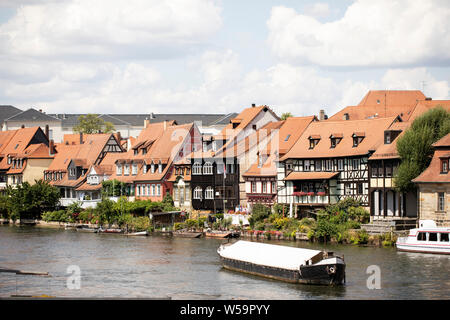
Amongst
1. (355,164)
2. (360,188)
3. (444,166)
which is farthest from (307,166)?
(444,166)

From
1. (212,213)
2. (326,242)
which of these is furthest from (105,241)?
(326,242)

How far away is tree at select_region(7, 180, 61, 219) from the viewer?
91.4 meters

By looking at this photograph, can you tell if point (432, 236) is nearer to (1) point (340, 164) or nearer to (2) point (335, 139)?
(1) point (340, 164)

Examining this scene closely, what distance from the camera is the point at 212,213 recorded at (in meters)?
77.8

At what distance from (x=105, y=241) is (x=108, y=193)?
2187cm

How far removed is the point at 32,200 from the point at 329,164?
37.7 metres

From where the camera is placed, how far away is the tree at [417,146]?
58.9 m

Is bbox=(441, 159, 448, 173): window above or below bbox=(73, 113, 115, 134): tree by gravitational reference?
below

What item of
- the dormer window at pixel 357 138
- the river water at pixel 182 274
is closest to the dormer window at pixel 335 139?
the dormer window at pixel 357 138

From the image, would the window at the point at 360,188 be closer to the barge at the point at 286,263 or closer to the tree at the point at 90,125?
the barge at the point at 286,263

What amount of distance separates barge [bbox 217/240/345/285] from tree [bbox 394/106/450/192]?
14736mm

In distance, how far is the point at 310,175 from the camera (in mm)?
68500

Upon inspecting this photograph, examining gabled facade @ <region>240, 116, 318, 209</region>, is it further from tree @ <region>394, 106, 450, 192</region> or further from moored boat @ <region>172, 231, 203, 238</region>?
tree @ <region>394, 106, 450, 192</region>

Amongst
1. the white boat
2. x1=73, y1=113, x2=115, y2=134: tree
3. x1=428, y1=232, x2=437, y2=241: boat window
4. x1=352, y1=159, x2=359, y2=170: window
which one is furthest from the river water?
x1=73, y1=113, x2=115, y2=134: tree
